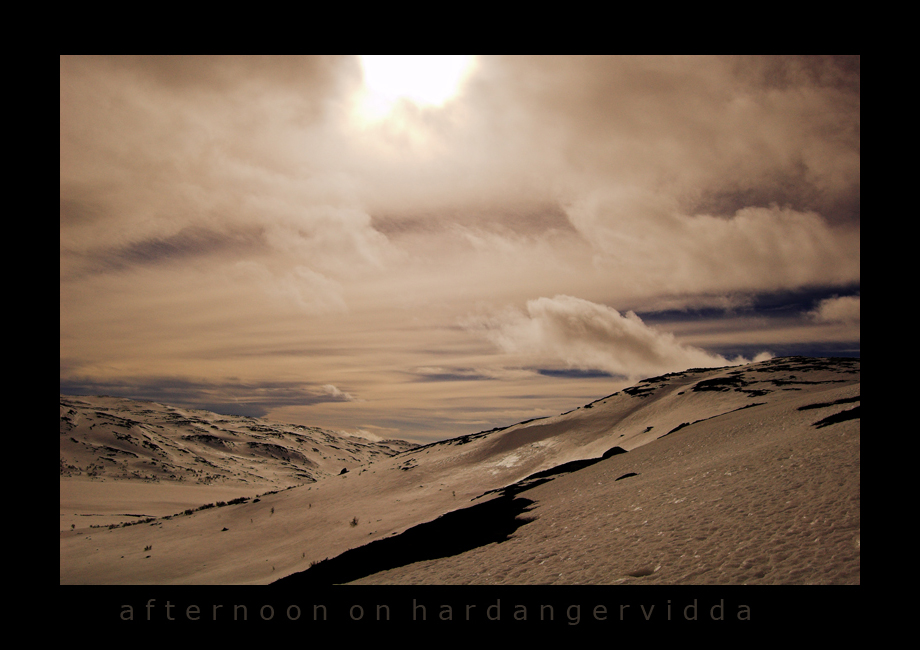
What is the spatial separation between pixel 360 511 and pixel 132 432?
77.3m

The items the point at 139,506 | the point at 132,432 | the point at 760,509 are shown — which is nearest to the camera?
the point at 760,509

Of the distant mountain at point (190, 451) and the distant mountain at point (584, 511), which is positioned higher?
the distant mountain at point (584, 511)

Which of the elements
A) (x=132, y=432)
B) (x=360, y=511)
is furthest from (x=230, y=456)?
(x=360, y=511)

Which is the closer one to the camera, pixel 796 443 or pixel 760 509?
pixel 760 509

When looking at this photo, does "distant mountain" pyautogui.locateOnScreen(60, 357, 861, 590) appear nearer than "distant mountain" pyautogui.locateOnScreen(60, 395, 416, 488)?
Yes

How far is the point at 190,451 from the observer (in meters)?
81.1

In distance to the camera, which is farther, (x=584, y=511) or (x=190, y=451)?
(x=190, y=451)

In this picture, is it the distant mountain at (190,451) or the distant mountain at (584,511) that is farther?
the distant mountain at (190,451)

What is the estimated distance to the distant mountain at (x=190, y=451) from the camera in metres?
63.8

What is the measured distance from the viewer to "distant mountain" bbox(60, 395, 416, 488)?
209ft

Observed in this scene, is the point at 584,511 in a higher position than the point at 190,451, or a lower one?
higher
